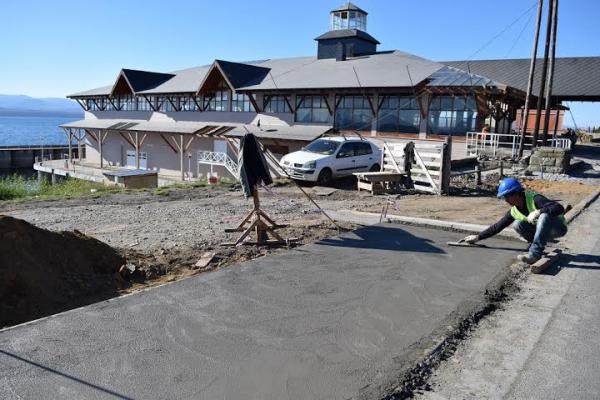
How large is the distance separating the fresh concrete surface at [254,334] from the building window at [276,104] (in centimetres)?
2655

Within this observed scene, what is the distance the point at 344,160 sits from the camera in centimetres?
1859

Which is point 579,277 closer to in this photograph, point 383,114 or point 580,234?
point 580,234

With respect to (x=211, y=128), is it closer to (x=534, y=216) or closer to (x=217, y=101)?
(x=217, y=101)

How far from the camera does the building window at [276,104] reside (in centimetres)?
3294

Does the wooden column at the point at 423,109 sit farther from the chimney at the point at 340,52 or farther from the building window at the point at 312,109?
the chimney at the point at 340,52

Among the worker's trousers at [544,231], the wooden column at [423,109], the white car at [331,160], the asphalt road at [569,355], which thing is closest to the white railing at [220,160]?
the wooden column at [423,109]

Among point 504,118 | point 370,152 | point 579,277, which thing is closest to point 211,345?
point 579,277

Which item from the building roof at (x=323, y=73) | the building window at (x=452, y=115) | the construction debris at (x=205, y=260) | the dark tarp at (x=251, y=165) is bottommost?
the construction debris at (x=205, y=260)

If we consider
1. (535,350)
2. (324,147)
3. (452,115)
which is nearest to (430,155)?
(324,147)

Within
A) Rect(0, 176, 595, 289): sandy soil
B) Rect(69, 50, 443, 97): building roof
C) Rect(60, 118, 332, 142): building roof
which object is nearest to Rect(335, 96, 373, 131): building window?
Rect(60, 118, 332, 142): building roof

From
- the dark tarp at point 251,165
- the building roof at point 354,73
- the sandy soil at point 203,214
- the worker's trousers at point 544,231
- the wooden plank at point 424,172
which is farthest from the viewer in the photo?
the building roof at point 354,73

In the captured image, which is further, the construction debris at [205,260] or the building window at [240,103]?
the building window at [240,103]

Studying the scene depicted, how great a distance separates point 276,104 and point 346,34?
25.0 ft

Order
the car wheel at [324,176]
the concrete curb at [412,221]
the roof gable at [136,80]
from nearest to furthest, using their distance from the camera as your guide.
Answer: the concrete curb at [412,221] → the car wheel at [324,176] → the roof gable at [136,80]
